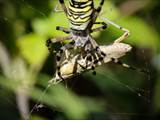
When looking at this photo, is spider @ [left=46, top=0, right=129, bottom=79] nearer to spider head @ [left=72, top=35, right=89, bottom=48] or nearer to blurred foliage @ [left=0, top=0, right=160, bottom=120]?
spider head @ [left=72, top=35, right=89, bottom=48]

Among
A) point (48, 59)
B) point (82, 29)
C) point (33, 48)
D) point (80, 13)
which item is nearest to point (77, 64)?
point (82, 29)

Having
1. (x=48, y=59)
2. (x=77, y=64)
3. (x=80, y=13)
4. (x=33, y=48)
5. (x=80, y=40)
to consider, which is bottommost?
(x=48, y=59)

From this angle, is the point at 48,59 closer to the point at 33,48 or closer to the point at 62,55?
the point at 33,48

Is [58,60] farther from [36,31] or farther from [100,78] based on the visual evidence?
[100,78]

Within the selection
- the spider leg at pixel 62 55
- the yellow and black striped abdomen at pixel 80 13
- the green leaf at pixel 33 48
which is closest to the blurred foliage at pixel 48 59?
the green leaf at pixel 33 48

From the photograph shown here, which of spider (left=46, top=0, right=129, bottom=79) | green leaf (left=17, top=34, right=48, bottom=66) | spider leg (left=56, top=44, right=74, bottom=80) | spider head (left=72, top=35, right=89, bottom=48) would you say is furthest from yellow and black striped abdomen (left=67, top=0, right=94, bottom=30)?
green leaf (left=17, top=34, right=48, bottom=66)

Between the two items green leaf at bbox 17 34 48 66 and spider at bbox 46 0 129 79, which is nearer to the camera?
spider at bbox 46 0 129 79
